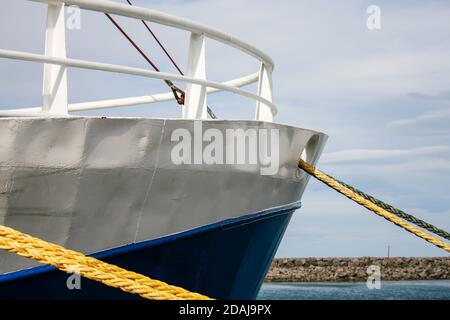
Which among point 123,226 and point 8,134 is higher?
point 8,134

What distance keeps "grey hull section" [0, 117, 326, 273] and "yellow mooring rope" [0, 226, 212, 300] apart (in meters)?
0.47

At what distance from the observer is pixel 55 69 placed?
4.38 m

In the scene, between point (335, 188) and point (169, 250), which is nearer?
point (169, 250)

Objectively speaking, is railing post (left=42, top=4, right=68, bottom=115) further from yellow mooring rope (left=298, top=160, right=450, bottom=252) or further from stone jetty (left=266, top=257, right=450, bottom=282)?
stone jetty (left=266, top=257, right=450, bottom=282)

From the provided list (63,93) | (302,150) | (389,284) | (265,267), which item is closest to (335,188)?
(302,150)

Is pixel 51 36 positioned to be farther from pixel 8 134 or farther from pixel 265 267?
pixel 265 267

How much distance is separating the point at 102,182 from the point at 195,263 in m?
1.07

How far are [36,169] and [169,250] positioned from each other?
1.13 metres

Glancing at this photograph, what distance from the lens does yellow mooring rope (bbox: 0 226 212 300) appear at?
3.81 metres

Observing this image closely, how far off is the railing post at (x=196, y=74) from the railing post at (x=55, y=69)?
3.19 ft

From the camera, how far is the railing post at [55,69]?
4.36 meters

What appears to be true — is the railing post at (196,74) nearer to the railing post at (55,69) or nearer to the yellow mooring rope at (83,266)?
the railing post at (55,69)

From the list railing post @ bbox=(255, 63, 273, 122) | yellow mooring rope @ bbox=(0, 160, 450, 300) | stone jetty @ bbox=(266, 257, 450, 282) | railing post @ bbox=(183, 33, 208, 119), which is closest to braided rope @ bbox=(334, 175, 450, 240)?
railing post @ bbox=(255, 63, 273, 122)

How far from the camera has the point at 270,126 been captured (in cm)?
530
